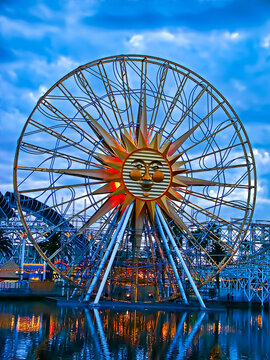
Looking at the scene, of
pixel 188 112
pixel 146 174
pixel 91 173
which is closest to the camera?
pixel 91 173

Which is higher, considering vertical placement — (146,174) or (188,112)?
(188,112)

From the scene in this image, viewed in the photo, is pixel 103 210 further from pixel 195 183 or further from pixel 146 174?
pixel 195 183

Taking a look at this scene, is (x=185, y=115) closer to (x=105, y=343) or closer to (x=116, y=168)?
(x=116, y=168)

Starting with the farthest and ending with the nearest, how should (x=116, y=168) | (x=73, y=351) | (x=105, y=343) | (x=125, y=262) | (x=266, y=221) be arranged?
(x=266, y=221), (x=125, y=262), (x=116, y=168), (x=105, y=343), (x=73, y=351)

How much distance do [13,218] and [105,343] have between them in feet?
143

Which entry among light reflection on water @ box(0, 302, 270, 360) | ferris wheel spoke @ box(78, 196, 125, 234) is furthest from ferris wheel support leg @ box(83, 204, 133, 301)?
light reflection on water @ box(0, 302, 270, 360)

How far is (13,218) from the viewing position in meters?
62.3

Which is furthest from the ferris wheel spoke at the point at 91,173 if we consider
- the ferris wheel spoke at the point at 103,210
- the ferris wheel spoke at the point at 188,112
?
the ferris wheel spoke at the point at 188,112

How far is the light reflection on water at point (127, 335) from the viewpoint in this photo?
18.6 m

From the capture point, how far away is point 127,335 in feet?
75.8

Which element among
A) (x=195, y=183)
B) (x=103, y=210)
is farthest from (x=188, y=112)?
(x=103, y=210)

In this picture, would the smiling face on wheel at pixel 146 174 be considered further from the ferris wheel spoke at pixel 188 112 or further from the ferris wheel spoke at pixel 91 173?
the ferris wheel spoke at pixel 188 112

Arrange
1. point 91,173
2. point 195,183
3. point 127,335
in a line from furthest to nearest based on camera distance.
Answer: point 195,183 < point 91,173 < point 127,335

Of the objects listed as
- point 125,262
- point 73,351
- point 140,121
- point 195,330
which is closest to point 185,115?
point 140,121
